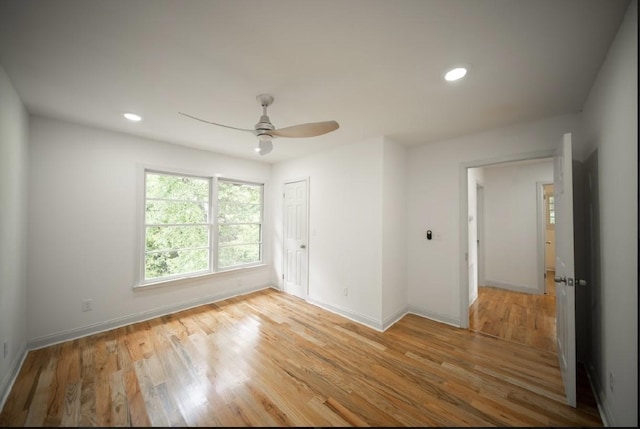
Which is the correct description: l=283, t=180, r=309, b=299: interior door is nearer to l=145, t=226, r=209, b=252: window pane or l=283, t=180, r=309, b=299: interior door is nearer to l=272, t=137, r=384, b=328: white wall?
l=272, t=137, r=384, b=328: white wall

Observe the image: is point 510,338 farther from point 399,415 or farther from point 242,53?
point 242,53

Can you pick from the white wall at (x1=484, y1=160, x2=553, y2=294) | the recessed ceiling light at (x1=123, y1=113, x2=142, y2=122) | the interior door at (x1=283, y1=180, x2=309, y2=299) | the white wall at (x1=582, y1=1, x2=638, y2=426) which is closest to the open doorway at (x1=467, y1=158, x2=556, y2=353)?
the white wall at (x1=484, y1=160, x2=553, y2=294)

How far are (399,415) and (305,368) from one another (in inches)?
34.4

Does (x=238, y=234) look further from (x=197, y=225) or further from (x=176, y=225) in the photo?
(x=176, y=225)

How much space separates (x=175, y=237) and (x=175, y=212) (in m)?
0.38

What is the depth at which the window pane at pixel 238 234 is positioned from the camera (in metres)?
4.15

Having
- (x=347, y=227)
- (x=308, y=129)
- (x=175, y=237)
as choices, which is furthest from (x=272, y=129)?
(x=175, y=237)

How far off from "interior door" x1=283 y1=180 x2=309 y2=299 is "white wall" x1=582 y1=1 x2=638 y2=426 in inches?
127

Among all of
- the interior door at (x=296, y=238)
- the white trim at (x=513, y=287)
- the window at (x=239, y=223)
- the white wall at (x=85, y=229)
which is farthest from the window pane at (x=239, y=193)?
the white trim at (x=513, y=287)

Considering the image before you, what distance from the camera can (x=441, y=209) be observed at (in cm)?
325

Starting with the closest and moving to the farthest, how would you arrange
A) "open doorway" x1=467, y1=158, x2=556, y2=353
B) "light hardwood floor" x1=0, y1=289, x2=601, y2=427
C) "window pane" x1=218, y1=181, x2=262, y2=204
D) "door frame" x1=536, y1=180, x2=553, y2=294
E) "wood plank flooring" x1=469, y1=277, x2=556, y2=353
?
"light hardwood floor" x1=0, y1=289, x2=601, y2=427
"wood plank flooring" x1=469, y1=277, x2=556, y2=353
"open doorway" x1=467, y1=158, x2=556, y2=353
"window pane" x1=218, y1=181, x2=262, y2=204
"door frame" x1=536, y1=180, x2=553, y2=294

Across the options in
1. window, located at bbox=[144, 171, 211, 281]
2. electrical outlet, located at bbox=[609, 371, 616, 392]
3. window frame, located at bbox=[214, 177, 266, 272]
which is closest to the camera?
electrical outlet, located at bbox=[609, 371, 616, 392]

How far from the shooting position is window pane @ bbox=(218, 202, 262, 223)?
4148 millimetres

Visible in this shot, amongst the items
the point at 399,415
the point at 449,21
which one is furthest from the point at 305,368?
the point at 449,21
